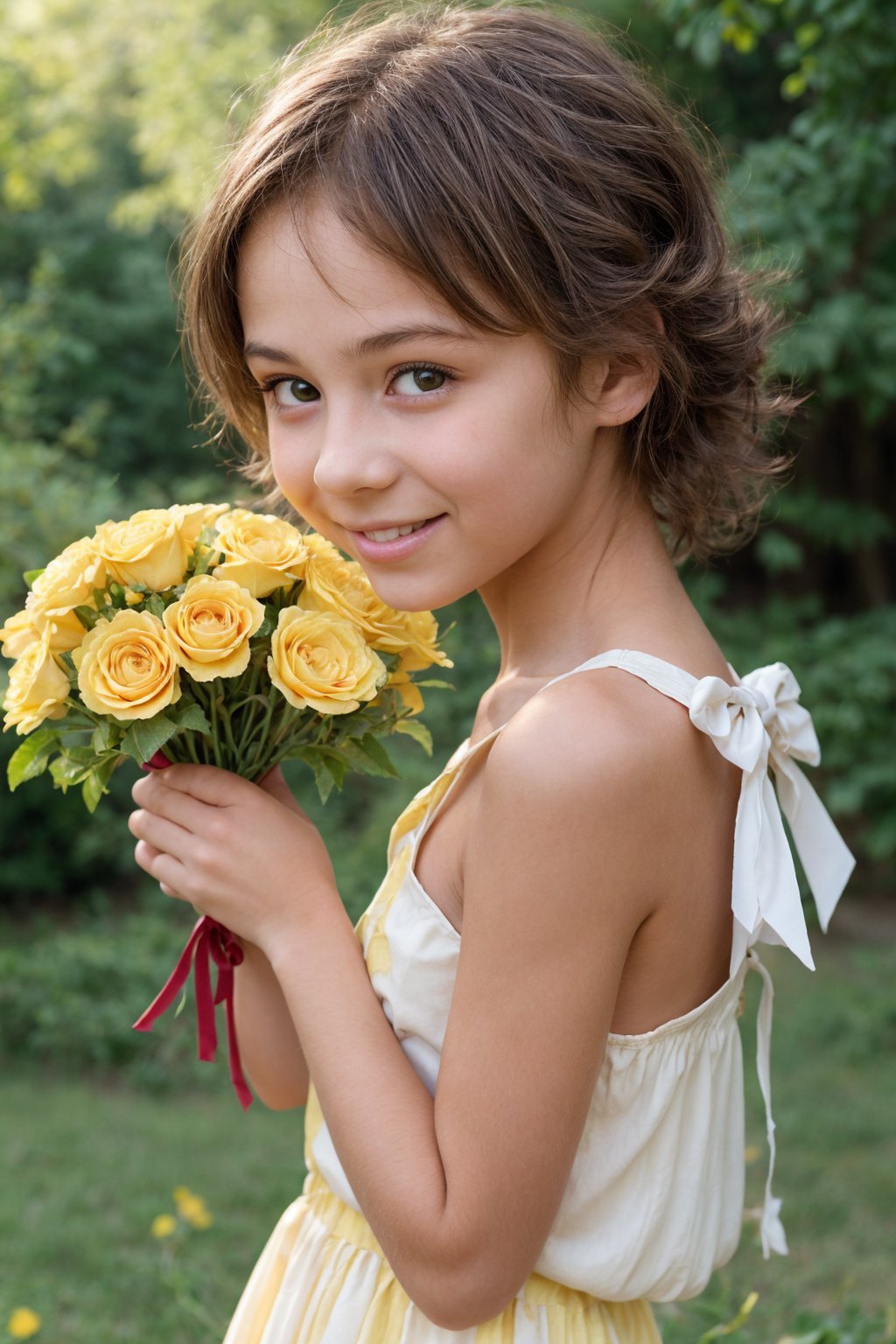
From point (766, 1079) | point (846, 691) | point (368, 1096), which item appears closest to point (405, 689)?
point (368, 1096)

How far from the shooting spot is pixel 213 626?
146cm

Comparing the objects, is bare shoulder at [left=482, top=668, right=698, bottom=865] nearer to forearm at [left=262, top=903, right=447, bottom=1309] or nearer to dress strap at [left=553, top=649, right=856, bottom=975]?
dress strap at [left=553, top=649, right=856, bottom=975]

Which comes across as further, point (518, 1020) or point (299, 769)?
point (299, 769)

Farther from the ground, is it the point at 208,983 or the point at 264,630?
the point at 264,630

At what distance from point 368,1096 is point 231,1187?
296 cm

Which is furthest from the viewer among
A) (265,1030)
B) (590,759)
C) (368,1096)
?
(265,1030)

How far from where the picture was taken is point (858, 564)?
761cm

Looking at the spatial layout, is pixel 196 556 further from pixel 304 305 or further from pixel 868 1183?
pixel 868 1183

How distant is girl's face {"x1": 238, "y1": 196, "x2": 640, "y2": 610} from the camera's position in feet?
4.52

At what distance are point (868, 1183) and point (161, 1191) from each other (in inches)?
84.7

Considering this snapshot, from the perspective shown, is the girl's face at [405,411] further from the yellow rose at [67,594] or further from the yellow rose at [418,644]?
the yellow rose at [67,594]

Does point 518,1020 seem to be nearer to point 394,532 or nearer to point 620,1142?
point 620,1142

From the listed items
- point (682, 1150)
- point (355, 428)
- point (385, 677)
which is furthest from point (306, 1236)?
point (355, 428)

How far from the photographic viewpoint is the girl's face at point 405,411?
1377 mm
